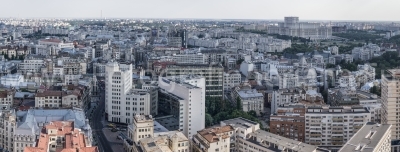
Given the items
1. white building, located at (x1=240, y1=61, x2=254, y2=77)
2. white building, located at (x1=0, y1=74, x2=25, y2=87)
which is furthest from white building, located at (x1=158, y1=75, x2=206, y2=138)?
white building, located at (x1=240, y1=61, x2=254, y2=77)

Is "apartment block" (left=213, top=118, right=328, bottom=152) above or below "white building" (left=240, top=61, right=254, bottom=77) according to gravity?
below

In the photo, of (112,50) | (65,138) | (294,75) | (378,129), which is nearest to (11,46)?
(112,50)

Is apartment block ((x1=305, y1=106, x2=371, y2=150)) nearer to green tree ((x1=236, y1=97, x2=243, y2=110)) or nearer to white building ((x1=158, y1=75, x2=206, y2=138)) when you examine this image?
white building ((x1=158, y1=75, x2=206, y2=138))

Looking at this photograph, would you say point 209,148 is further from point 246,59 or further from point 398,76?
point 246,59

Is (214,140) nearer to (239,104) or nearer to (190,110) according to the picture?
(190,110)

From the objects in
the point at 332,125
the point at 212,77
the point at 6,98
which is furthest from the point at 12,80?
the point at 332,125
